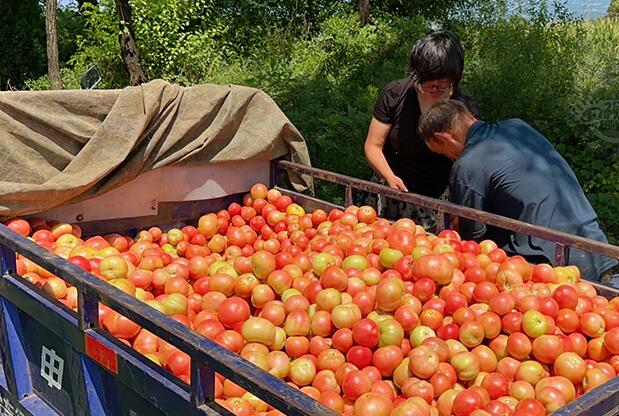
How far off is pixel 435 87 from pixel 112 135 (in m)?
1.87

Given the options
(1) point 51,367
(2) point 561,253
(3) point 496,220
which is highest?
(3) point 496,220

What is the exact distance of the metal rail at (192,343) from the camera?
1.70 metres

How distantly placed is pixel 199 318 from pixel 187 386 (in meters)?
0.86

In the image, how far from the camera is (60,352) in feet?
8.61

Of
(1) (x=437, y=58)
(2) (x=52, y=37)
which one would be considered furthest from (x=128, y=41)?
(1) (x=437, y=58)

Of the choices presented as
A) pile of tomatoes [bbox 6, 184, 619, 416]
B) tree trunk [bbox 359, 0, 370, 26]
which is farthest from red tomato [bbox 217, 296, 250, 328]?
tree trunk [bbox 359, 0, 370, 26]

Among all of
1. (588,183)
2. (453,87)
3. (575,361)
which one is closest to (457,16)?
(588,183)

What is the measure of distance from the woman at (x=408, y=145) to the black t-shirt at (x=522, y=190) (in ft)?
2.27

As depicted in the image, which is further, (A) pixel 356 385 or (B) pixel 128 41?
(B) pixel 128 41

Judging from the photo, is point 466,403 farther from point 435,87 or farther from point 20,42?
point 20,42

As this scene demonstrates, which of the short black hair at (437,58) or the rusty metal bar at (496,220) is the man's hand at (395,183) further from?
the short black hair at (437,58)

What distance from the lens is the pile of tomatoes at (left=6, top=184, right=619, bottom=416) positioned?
2.42m

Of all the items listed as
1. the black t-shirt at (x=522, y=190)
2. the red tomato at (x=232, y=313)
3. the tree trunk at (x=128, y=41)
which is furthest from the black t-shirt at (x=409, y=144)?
the tree trunk at (x=128, y=41)

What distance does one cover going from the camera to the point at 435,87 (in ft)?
13.7
